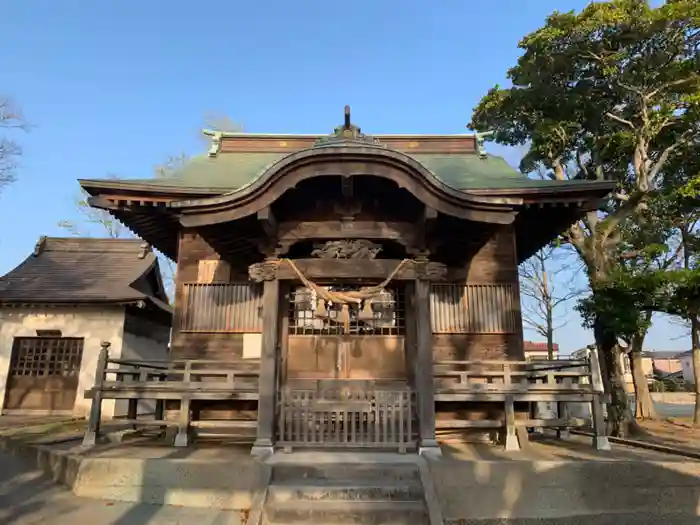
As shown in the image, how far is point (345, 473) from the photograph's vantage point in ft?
22.8

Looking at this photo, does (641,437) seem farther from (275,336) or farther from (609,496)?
(275,336)

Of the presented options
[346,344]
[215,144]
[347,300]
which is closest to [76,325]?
[215,144]

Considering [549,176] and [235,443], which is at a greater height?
[549,176]

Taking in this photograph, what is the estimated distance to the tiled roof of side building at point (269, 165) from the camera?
10312 mm

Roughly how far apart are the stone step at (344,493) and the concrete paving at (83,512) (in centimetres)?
62

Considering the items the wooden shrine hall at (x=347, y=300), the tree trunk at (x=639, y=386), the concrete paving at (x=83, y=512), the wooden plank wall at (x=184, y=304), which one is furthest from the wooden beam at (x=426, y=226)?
the tree trunk at (x=639, y=386)

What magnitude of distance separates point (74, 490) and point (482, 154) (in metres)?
11.6

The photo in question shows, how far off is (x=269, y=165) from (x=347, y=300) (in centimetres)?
349

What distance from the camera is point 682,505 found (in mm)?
6730

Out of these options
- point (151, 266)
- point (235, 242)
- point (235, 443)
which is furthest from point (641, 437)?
point (151, 266)

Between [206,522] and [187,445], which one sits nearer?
[206,522]

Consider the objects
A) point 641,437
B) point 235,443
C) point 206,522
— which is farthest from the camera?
point 641,437

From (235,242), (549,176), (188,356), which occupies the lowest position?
(188,356)

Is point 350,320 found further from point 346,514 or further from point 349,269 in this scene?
point 346,514
